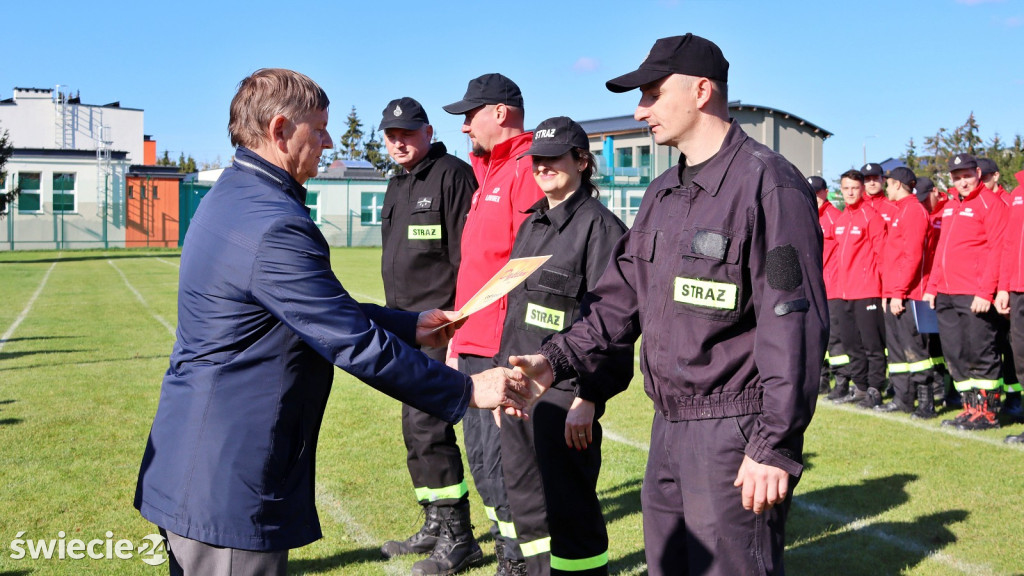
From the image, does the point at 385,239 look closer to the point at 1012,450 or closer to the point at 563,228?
the point at 563,228

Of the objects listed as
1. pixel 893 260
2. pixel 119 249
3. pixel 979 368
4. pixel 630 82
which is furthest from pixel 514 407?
pixel 119 249

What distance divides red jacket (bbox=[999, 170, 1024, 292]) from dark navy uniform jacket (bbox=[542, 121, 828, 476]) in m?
6.14

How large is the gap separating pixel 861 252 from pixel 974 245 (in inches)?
64.7

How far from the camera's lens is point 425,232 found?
5621 millimetres

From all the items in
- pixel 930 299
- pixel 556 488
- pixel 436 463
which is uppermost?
pixel 930 299

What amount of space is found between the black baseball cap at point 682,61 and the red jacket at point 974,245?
6611 millimetres

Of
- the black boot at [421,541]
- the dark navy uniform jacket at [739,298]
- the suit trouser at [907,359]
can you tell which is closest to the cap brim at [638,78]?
the dark navy uniform jacket at [739,298]

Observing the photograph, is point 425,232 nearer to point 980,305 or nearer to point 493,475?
point 493,475

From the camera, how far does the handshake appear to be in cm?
303

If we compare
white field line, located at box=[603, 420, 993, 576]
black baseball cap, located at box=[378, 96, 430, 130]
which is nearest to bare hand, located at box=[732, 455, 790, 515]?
white field line, located at box=[603, 420, 993, 576]

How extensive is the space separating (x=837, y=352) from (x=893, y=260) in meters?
1.34

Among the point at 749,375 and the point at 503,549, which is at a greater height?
the point at 749,375

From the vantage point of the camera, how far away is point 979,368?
859 centimetres

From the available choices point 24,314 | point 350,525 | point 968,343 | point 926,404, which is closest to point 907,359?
point 926,404
